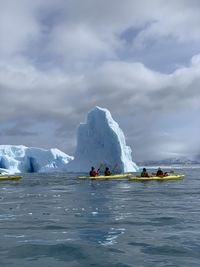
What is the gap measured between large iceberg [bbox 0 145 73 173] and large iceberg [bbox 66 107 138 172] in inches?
313

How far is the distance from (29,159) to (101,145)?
20820mm

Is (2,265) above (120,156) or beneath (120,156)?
beneath

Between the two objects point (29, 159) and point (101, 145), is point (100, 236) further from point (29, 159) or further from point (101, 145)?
point (29, 159)

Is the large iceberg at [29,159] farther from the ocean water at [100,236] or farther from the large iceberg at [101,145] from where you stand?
the ocean water at [100,236]

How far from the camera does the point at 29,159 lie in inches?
3081

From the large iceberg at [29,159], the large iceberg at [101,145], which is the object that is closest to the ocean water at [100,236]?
the large iceberg at [101,145]

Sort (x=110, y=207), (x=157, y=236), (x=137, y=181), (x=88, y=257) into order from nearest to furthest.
Answer: (x=88, y=257) < (x=157, y=236) < (x=110, y=207) < (x=137, y=181)

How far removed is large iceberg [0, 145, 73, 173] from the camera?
2896 inches

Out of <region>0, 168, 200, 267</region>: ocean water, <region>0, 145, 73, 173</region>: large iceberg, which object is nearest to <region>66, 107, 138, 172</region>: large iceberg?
<region>0, 145, 73, 173</region>: large iceberg

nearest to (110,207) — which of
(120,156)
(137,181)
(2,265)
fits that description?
(2,265)

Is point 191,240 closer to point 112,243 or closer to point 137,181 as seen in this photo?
point 112,243

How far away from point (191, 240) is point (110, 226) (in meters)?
2.88

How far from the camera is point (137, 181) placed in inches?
1367

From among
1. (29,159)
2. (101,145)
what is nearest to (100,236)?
(101,145)
